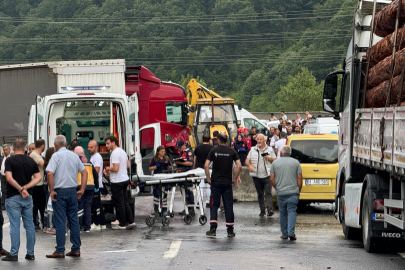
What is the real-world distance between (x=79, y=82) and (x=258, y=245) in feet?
26.3

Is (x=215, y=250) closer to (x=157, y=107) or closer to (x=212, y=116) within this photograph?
(x=157, y=107)

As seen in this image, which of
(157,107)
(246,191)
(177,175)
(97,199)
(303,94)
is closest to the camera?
(97,199)

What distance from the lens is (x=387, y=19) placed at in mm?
10922

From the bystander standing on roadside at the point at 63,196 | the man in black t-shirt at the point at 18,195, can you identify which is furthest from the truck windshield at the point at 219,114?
the man in black t-shirt at the point at 18,195

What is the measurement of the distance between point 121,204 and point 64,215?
11.9 ft

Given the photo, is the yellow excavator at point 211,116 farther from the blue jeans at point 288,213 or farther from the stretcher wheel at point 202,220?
the blue jeans at point 288,213

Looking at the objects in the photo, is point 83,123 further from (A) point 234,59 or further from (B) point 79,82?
(A) point 234,59

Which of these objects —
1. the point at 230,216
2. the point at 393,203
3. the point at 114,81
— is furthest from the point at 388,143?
the point at 114,81

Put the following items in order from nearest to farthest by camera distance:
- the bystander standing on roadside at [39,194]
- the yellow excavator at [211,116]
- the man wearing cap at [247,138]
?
the bystander standing on roadside at [39,194] → the man wearing cap at [247,138] → the yellow excavator at [211,116]

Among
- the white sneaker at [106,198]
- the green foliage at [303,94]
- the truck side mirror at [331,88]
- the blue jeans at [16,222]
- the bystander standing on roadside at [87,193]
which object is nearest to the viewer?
the blue jeans at [16,222]

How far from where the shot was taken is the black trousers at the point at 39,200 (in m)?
14.6

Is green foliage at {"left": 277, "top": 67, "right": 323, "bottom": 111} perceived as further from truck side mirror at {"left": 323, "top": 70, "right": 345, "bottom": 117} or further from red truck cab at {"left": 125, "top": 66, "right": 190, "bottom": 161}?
truck side mirror at {"left": 323, "top": 70, "right": 345, "bottom": 117}

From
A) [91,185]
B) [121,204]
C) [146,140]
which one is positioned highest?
Answer: [146,140]

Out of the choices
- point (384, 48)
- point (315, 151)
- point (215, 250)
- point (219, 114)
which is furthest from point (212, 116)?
point (384, 48)
